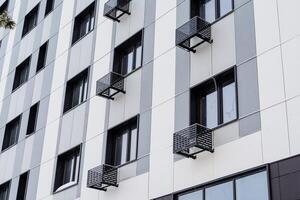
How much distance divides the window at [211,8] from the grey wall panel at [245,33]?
100 cm

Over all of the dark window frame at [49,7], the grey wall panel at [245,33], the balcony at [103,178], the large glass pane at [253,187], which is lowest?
the large glass pane at [253,187]

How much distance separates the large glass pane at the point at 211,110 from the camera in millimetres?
20083

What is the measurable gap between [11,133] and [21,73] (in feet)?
14.6

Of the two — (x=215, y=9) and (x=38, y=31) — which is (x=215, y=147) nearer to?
(x=215, y=9)

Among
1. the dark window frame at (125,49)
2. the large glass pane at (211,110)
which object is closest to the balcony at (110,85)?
the dark window frame at (125,49)

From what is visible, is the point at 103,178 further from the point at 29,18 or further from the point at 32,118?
the point at 29,18

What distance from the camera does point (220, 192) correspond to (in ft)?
59.3

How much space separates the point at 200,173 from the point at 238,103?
8.77 feet

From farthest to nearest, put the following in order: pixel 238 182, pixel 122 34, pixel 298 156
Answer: pixel 122 34 < pixel 238 182 < pixel 298 156

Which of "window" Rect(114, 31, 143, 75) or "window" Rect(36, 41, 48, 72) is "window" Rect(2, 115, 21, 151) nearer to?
"window" Rect(36, 41, 48, 72)

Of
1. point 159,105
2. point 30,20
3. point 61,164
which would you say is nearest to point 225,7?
point 159,105

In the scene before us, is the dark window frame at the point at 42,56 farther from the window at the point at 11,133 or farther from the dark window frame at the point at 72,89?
the dark window frame at the point at 72,89

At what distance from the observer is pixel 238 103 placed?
61.8 ft

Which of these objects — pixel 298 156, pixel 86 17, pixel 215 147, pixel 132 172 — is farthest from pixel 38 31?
pixel 298 156
